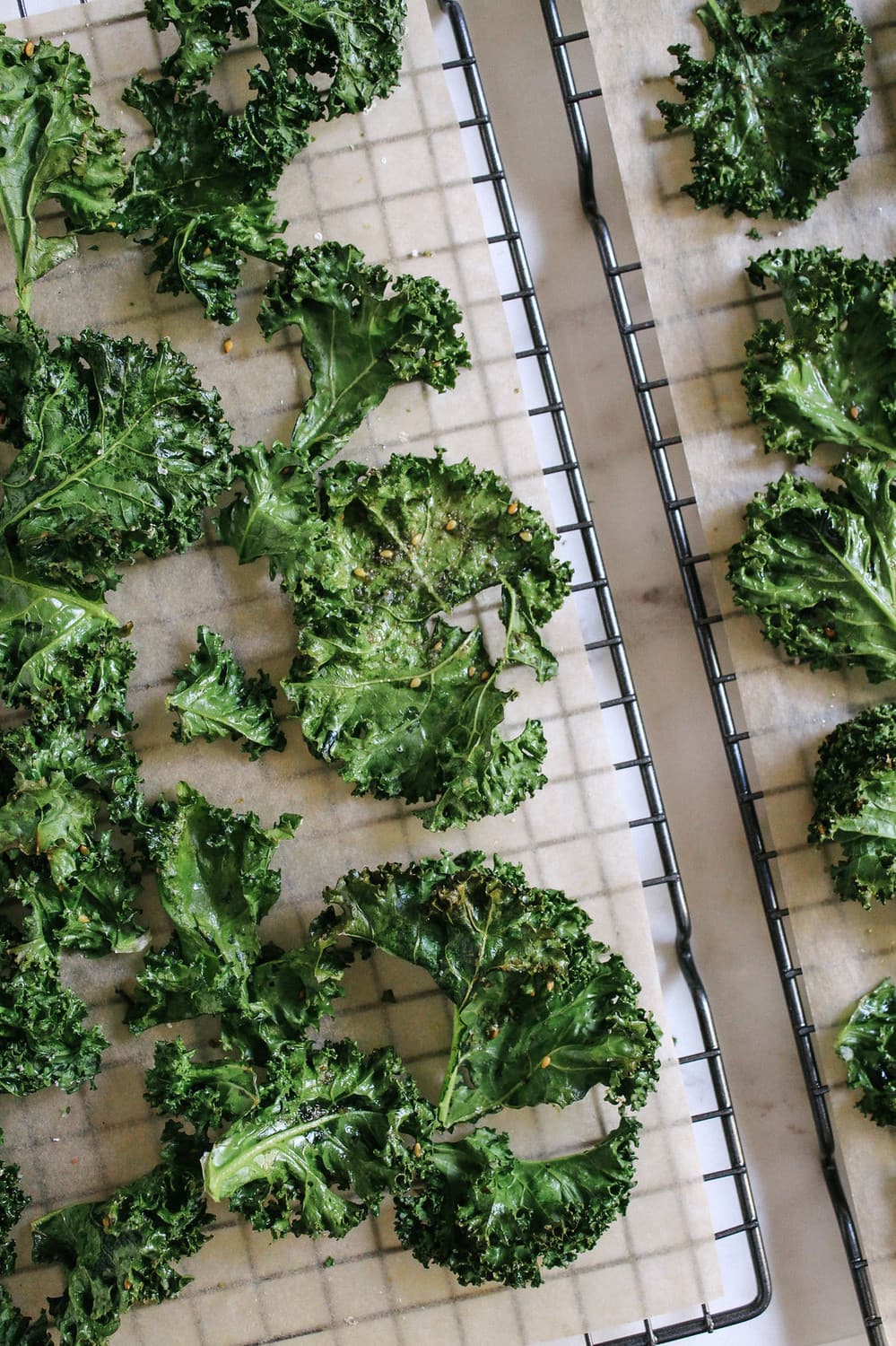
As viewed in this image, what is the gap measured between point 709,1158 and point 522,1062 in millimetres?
606

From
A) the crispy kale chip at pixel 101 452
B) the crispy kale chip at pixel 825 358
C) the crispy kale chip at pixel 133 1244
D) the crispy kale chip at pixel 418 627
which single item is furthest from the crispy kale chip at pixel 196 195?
the crispy kale chip at pixel 133 1244

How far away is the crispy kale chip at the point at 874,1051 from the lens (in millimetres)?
3031

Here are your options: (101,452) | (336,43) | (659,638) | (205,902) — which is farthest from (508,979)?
(336,43)

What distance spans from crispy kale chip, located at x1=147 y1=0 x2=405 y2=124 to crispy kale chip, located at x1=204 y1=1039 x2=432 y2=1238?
2.15 metres

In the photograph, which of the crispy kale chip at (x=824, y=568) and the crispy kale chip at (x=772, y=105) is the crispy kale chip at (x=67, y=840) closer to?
the crispy kale chip at (x=824, y=568)

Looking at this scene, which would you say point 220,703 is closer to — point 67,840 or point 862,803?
point 67,840

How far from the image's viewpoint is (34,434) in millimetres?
2947

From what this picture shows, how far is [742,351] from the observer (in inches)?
125

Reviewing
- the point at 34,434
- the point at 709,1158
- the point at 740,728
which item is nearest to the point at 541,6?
the point at 34,434

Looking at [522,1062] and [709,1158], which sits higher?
[522,1062]

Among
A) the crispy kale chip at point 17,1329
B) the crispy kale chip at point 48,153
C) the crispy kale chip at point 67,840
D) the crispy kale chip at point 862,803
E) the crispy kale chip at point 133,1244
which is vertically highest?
the crispy kale chip at point 48,153

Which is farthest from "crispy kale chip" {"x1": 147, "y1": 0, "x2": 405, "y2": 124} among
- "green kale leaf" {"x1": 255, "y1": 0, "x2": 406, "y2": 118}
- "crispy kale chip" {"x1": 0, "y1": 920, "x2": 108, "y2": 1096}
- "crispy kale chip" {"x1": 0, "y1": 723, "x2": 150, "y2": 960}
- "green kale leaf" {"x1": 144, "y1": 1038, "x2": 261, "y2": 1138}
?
"green kale leaf" {"x1": 144, "y1": 1038, "x2": 261, "y2": 1138}

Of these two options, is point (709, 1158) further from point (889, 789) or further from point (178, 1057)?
point (178, 1057)

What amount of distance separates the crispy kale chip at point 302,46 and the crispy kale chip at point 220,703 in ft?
4.06
